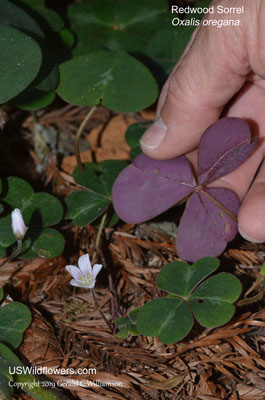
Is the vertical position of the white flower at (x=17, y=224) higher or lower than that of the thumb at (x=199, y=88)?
lower

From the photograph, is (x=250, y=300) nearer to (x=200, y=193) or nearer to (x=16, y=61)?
(x=200, y=193)

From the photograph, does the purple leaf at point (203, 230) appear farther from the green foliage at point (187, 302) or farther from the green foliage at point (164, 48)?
the green foliage at point (164, 48)

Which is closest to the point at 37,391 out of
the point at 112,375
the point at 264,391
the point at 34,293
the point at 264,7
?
the point at 112,375

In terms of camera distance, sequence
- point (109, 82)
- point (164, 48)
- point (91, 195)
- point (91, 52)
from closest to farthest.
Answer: point (91, 195), point (109, 82), point (91, 52), point (164, 48)

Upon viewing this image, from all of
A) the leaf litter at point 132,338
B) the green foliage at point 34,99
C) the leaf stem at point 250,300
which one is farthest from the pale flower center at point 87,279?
the green foliage at point 34,99

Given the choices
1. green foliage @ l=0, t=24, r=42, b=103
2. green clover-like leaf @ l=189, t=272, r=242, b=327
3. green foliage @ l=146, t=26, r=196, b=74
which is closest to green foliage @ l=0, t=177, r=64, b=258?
green foliage @ l=0, t=24, r=42, b=103

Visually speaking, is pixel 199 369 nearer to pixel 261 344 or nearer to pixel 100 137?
pixel 261 344

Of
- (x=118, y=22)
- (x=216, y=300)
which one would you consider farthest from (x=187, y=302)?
(x=118, y=22)
